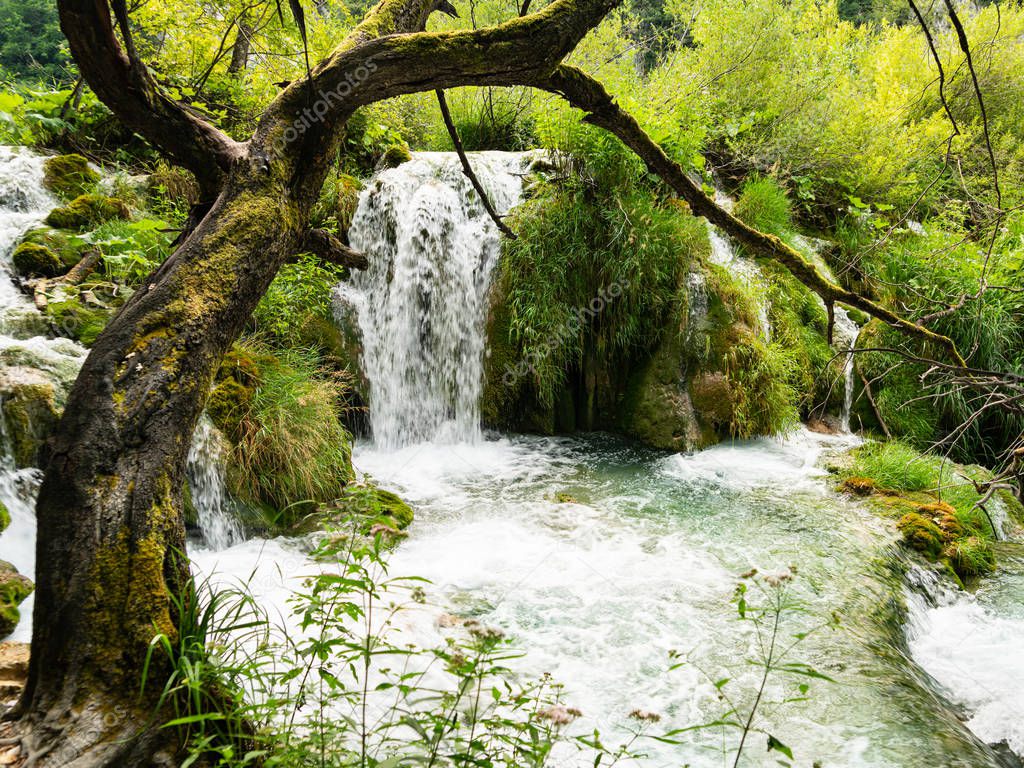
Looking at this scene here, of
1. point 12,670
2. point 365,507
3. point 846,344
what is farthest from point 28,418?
point 846,344

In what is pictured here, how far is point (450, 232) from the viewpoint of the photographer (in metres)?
6.95

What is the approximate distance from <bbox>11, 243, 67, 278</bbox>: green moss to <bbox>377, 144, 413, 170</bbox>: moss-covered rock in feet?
13.4

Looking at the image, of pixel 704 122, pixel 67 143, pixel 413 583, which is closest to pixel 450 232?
pixel 704 122

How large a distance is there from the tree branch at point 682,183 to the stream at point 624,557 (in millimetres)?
1707

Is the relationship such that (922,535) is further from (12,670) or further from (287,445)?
(12,670)

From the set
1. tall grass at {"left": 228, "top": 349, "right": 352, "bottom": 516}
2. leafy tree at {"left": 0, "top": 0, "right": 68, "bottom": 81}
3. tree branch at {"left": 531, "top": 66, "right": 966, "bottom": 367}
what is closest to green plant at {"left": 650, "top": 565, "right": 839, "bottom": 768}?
tree branch at {"left": 531, "top": 66, "right": 966, "bottom": 367}

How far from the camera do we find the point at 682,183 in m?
2.38

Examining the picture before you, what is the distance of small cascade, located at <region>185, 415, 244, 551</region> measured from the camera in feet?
12.7

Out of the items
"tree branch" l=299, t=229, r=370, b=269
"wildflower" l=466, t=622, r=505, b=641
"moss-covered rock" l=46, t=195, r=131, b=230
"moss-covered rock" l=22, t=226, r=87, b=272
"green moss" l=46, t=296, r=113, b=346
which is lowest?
"wildflower" l=466, t=622, r=505, b=641

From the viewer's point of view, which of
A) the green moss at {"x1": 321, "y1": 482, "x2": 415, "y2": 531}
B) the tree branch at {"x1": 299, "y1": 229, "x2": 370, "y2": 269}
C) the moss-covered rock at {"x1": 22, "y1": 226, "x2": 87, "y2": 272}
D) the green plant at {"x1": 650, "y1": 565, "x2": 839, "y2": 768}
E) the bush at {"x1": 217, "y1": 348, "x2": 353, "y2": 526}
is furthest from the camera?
the moss-covered rock at {"x1": 22, "y1": 226, "x2": 87, "y2": 272}

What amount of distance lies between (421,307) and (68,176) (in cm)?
458

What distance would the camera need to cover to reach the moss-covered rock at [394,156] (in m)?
7.66

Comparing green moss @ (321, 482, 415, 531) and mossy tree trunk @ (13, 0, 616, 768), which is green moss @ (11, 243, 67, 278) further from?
green moss @ (321, 482, 415, 531)

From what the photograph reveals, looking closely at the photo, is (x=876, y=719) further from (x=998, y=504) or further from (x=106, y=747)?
(x=998, y=504)
